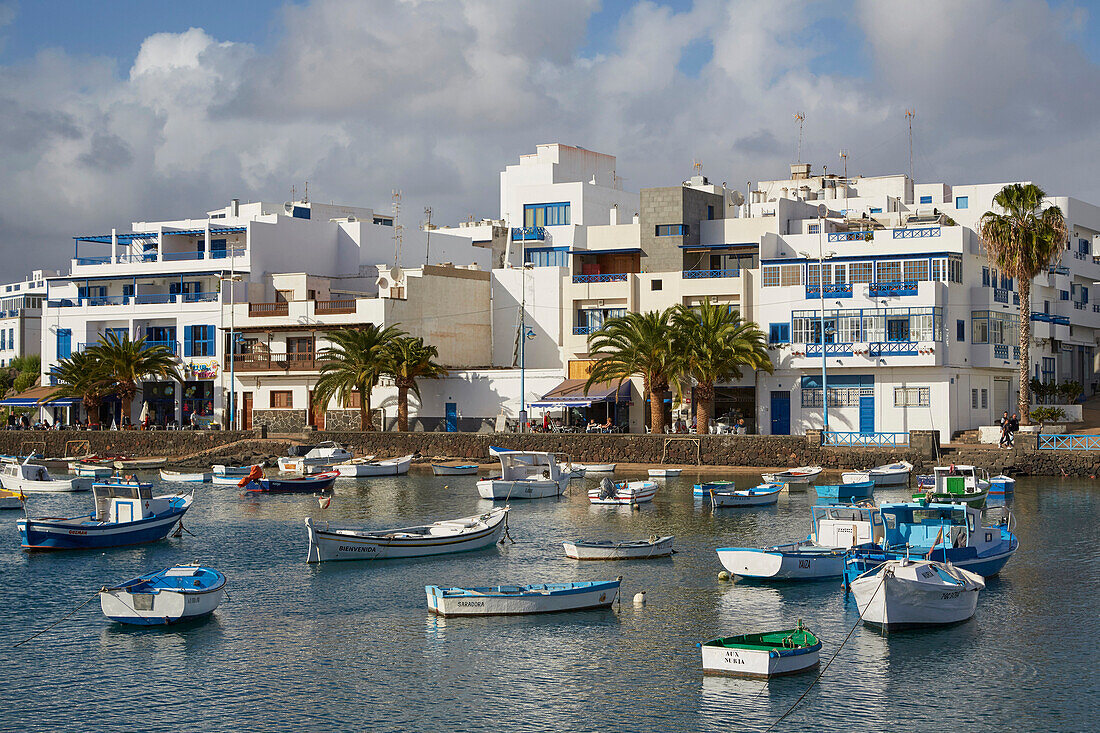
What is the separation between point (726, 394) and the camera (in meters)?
81.5

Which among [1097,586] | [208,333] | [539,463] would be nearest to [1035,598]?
[1097,586]

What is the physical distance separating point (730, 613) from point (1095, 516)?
24936 millimetres

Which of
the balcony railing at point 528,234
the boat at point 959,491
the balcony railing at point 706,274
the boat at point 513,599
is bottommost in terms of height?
the boat at point 513,599

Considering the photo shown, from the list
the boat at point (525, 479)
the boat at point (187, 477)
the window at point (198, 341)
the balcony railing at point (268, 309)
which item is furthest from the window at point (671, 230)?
the window at point (198, 341)

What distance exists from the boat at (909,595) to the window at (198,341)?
239ft

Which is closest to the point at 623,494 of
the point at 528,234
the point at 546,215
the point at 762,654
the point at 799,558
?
the point at 799,558

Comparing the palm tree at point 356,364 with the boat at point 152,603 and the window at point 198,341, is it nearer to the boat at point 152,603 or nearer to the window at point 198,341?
the window at point 198,341

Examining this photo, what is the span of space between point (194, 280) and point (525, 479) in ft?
148

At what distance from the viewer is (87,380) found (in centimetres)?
9469

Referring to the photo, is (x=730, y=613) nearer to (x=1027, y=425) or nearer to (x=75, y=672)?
(x=75, y=672)

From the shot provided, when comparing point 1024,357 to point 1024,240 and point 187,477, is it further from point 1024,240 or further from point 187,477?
point 187,477

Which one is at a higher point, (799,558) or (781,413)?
(781,413)

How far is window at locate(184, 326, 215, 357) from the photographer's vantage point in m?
95.6

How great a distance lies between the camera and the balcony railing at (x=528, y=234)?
9962 cm
